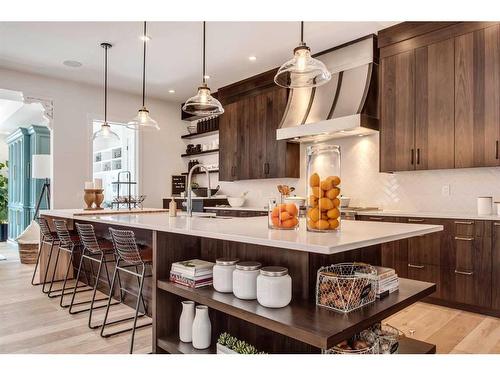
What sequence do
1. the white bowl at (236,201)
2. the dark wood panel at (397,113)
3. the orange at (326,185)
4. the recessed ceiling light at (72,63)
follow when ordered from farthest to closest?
1. the white bowl at (236,201)
2. the recessed ceiling light at (72,63)
3. the dark wood panel at (397,113)
4. the orange at (326,185)

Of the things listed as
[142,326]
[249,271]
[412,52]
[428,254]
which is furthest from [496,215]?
[142,326]

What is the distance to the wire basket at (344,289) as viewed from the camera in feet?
5.56

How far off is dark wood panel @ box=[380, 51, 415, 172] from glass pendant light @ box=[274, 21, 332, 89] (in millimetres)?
1727

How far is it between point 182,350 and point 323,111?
3523 millimetres

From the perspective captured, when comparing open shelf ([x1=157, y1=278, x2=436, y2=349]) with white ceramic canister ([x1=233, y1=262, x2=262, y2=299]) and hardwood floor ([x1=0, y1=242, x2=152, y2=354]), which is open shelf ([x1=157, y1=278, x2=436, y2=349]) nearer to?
white ceramic canister ([x1=233, y1=262, x2=262, y2=299])

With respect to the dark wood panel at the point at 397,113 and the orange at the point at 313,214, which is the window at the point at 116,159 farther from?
the orange at the point at 313,214

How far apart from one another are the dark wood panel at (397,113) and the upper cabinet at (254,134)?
1.51m

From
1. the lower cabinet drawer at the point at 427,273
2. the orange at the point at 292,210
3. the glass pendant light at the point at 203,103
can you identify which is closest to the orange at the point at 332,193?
the orange at the point at 292,210

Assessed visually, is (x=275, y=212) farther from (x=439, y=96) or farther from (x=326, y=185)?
(x=439, y=96)

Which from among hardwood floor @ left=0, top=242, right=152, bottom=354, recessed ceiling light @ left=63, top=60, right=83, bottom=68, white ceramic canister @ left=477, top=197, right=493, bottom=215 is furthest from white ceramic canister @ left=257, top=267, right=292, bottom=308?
recessed ceiling light @ left=63, top=60, right=83, bottom=68

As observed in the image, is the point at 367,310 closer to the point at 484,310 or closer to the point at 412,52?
the point at 484,310

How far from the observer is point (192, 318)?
2.23m

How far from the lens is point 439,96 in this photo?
3752 mm

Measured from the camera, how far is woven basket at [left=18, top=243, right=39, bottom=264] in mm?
5754
